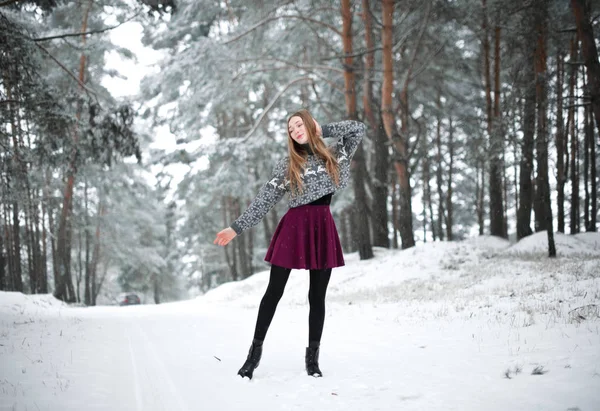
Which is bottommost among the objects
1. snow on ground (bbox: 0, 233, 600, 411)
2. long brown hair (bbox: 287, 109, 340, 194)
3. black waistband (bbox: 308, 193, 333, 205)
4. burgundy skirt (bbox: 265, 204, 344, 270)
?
snow on ground (bbox: 0, 233, 600, 411)

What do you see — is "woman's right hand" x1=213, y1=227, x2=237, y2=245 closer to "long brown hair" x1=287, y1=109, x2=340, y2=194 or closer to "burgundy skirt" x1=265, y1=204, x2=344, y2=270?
"burgundy skirt" x1=265, y1=204, x2=344, y2=270

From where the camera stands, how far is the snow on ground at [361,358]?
279cm

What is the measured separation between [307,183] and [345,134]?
64cm

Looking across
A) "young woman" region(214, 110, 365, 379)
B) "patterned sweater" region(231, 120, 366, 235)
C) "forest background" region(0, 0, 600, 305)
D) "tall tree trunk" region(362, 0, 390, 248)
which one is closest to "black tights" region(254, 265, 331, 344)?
"young woman" region(214, 110, 365, 379)

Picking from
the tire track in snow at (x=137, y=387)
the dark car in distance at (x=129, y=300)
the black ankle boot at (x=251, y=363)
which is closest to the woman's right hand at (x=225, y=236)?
the black ankle boot at (x=251, y=363)

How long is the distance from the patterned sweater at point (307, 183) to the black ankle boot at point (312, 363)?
1.12 m

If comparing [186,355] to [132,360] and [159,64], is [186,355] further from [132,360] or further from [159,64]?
[159,64]

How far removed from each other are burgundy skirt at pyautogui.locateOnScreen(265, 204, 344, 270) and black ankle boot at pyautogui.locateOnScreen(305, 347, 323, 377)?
668mm

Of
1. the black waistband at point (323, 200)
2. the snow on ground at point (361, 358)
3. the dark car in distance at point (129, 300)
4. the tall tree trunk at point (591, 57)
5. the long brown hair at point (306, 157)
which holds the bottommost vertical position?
the dark car in distance at point (129, 300)

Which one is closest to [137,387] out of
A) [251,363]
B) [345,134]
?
[251,363]

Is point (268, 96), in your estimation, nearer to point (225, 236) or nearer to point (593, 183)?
point (593, 183)

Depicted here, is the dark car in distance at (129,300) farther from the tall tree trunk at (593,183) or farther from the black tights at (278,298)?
the black tights at (278,298)

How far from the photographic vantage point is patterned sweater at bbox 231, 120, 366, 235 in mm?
3504

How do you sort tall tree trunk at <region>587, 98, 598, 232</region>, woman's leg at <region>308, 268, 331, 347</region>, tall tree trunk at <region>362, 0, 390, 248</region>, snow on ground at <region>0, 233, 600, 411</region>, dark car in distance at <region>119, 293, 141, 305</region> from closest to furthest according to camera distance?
snow on ground at <region>0, 233, 600, 411</region>
woman's leg at <region>308, 268, 331, 347</region>
tall tree trunk at <region>362, 0, 390, 248</region>
tall tree trunk at <region>587, 98, 598, 232</region>
dark car in distance at <region>119, 293, 141, 305</region>
